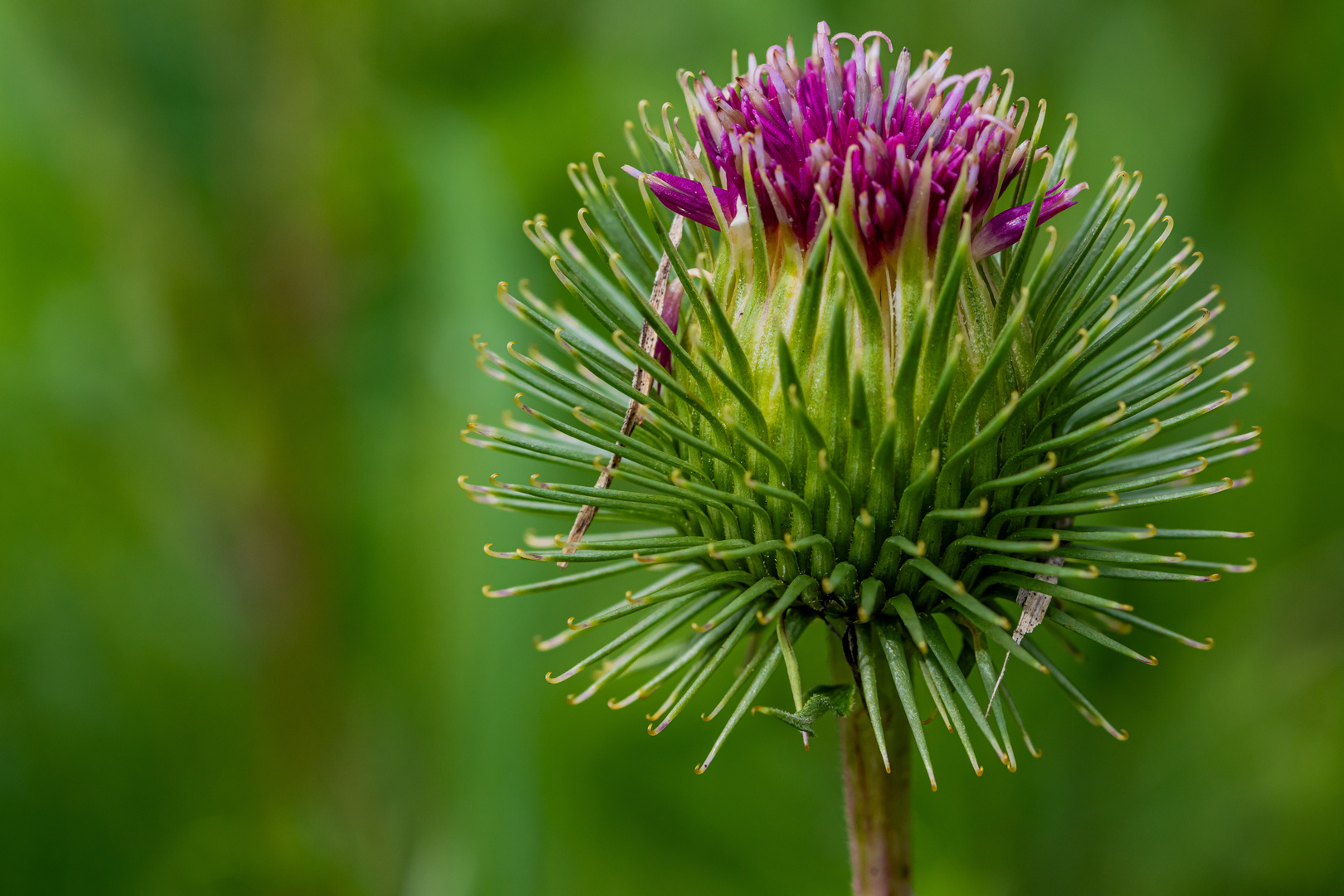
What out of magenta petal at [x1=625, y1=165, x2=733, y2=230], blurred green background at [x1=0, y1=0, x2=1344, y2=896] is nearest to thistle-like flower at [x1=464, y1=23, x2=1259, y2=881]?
magenta petal at [x1=625, y1=165, x2=733, y2=230]

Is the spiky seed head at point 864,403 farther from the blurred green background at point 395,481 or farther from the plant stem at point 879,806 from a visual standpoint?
the blurred green background at point 395,481

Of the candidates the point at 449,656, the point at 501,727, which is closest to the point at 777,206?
the point at 501,727

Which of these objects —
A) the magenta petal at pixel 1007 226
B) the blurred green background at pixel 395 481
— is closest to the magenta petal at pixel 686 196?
the magenta petal at pixel 1007 226

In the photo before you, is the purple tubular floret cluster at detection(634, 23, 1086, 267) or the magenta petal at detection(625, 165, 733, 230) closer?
the purple tubular floret cluster at detection(634, 23, 1086, 267)

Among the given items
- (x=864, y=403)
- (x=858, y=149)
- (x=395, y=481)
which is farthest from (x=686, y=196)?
(x=395, y=481)

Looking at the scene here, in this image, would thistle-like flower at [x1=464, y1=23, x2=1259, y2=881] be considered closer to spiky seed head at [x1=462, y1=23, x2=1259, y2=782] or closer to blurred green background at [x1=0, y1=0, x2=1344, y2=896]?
spiky seed head at [x1=462, y1=23, x2=1259, y2=782]

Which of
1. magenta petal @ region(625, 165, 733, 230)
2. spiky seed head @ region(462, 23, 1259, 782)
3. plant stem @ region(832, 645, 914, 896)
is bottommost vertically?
plant stem @ region(832, 645, 914, 896)
